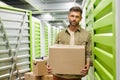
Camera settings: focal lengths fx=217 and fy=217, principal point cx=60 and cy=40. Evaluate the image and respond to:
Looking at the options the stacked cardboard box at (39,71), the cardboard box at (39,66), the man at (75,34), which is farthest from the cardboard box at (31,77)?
the man at (75,34)

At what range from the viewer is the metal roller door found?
5309mm

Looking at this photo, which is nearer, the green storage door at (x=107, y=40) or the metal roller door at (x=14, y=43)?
the green storage door at (x=107, y=40)

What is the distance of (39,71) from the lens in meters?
5.77

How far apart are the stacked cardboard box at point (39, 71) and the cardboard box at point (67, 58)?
3132mm

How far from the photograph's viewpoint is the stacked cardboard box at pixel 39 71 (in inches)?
222

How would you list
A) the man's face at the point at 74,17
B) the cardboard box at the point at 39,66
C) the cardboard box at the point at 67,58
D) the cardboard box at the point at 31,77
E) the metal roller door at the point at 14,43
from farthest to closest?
the cardboard box at the point at 31,77 < the cardboard box at the point at 39,66 < the metal roller door at the point at 14,43 < the man's face at the point at 74,17 < the cardboard box at the point at 67,58

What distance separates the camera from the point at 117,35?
1.56 m

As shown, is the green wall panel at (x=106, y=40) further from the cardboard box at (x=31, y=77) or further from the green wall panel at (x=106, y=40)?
the cardboard box at (x=31, y=77)

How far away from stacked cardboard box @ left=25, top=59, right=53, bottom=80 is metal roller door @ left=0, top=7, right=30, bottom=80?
1.16ft

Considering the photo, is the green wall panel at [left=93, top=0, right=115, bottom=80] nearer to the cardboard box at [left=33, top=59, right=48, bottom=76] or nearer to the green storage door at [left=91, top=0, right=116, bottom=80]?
the green storage door at [left=91, top=0, right=116, bottom=80]

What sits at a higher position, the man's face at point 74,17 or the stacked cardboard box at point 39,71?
the man's face at point 74,17

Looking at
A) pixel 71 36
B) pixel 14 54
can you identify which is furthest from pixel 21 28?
pixel 71 36

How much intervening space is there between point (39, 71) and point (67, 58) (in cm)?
343

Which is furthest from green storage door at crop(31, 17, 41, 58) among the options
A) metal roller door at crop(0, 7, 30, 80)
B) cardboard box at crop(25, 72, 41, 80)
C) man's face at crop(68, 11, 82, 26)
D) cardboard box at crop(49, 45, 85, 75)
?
cardboard box at crop(49, 45, 85, 75)
